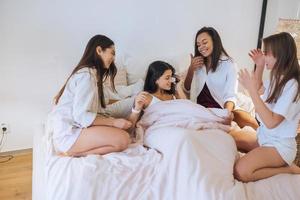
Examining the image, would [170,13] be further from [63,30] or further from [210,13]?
[63,30]

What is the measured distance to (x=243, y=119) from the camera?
80.1 inches

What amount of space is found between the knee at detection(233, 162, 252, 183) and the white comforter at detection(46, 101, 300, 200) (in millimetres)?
41

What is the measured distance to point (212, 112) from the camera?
1797 mm

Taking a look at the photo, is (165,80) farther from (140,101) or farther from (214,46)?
(214,46)

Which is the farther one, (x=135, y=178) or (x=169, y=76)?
(x=169, y=76)

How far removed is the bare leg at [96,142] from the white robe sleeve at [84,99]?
0.05 metres

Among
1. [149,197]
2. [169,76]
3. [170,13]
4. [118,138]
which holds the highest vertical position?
[170,13]

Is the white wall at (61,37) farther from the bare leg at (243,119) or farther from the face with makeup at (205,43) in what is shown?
the bare leg at (243,119)

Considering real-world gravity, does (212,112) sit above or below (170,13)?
below

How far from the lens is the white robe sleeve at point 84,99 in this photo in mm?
1529

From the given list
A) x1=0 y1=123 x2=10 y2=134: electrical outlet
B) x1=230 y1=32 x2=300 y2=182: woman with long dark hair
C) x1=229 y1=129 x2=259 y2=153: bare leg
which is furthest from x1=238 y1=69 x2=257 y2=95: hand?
x1=0 y1=123 x2=10 y2=134: electrical outlet

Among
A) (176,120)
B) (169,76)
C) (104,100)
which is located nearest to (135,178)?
(176,120)

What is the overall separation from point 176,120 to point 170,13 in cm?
142

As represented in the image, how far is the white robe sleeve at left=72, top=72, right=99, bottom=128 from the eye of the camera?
153cm
